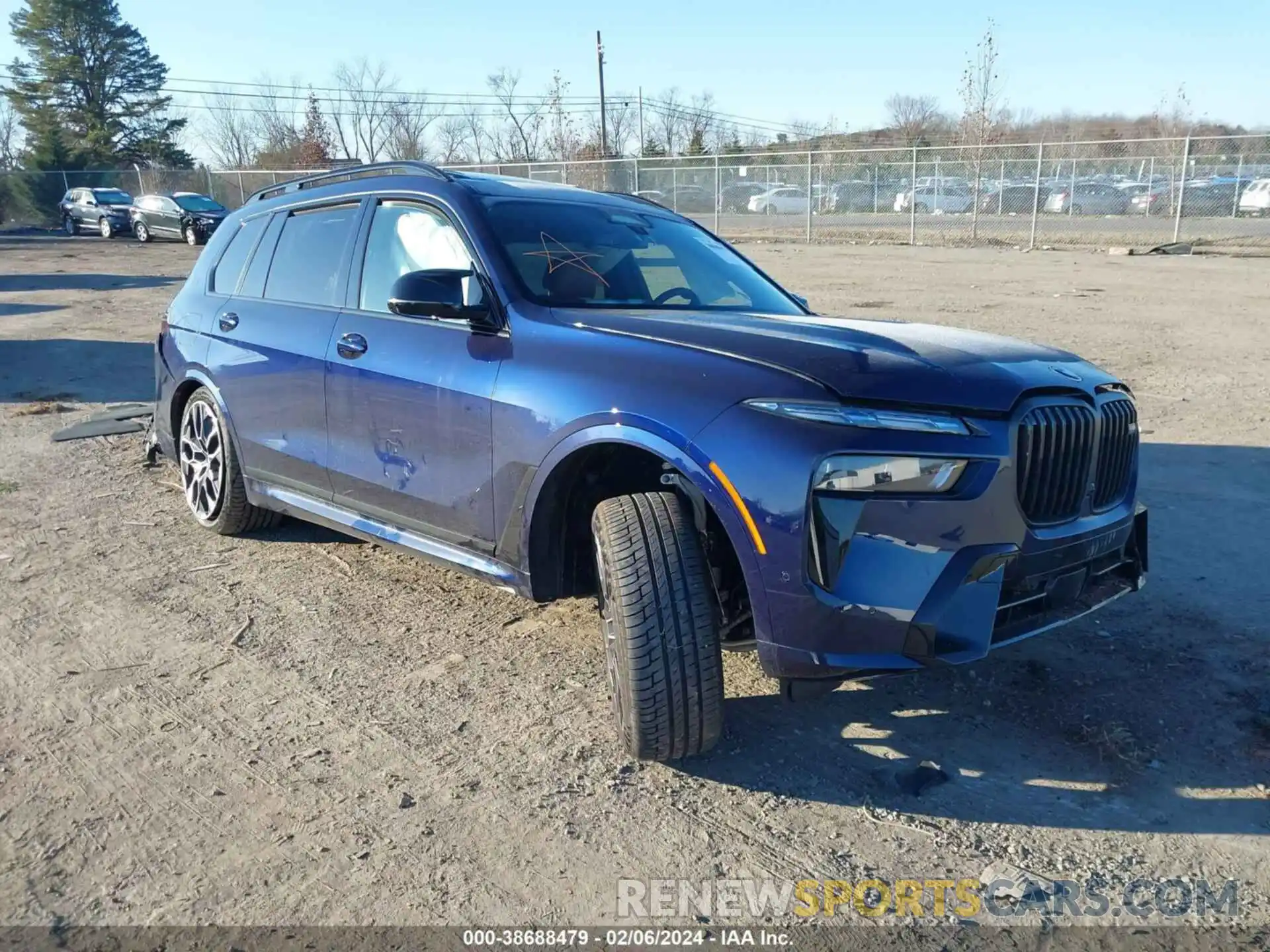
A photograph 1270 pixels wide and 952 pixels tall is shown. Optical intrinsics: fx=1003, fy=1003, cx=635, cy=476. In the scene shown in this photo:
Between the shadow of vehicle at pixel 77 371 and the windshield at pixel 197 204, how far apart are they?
19.5 meters

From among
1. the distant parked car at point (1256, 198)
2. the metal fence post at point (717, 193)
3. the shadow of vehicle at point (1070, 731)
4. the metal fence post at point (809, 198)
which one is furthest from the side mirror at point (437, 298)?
the metal fence post at point (717, 193)

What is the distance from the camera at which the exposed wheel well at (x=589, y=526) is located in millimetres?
3164

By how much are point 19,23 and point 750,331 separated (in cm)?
7000

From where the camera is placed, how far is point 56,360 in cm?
1102

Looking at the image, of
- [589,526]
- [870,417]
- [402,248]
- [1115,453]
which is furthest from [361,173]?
[1115,453]

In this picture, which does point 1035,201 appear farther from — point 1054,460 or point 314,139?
point 314,139

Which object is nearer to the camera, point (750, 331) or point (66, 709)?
point (750, 331)

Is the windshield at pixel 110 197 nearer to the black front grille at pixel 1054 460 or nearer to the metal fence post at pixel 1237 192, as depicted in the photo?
the metal fence post at pixel 1237 192

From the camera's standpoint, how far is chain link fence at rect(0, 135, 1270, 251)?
2323 cm

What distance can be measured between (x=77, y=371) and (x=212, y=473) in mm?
6392

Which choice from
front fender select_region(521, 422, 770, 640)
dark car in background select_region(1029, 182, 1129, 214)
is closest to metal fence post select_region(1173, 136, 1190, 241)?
dark car in background select_region(1029, 182, 1129, 214)

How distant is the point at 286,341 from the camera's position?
4.57 m

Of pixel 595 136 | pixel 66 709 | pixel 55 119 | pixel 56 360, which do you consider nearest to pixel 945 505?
pixel 66 709

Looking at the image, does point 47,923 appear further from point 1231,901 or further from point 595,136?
point 595,136
